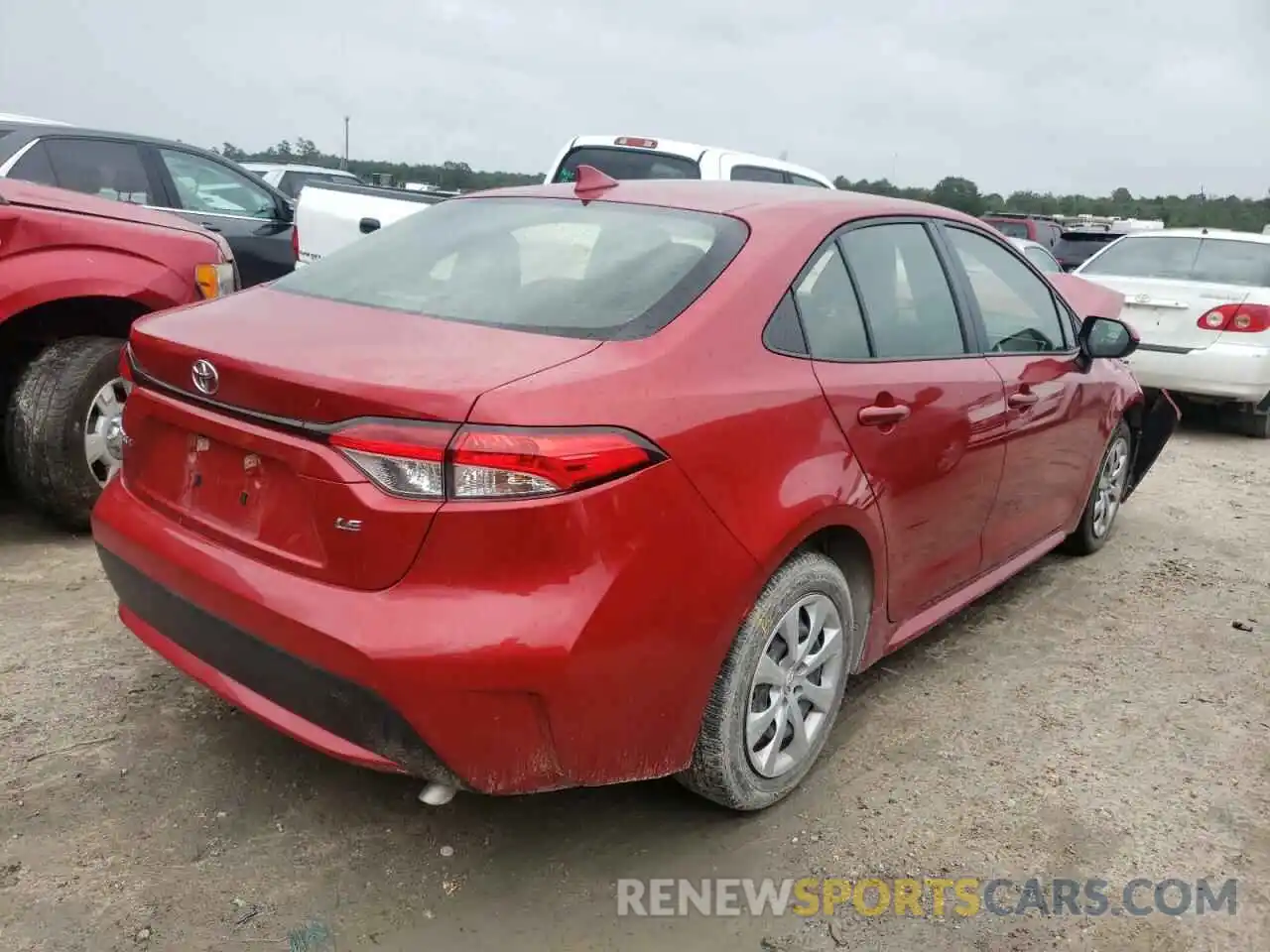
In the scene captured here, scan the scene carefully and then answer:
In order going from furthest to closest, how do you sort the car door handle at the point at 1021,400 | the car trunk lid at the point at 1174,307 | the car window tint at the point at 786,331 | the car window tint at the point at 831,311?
the car trunk lid at the point at 1174,307
the car door handle at the point at 1021,400
the car window tint at the point at 831,311
the car window tint at the point at 786,331

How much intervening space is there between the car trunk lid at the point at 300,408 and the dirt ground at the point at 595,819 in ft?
2.54

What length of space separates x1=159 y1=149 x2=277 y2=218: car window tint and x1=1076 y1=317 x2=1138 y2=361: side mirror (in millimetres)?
5734

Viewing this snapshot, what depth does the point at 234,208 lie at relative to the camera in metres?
7.54

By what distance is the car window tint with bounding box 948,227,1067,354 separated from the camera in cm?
365

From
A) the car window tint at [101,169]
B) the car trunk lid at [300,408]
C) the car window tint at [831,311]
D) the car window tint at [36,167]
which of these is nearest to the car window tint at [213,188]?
the car window tint at [101,169]

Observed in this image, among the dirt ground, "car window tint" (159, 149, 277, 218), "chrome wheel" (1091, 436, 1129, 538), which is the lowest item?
the dirt ground

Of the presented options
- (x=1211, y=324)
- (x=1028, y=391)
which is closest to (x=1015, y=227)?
(x=1211, y=324)

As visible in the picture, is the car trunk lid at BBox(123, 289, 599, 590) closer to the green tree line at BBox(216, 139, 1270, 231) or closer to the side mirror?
the side mirror

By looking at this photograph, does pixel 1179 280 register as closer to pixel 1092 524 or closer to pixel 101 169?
pixel 1092 524

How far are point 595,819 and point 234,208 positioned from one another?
6.24 metres

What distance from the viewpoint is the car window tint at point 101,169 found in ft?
20.1

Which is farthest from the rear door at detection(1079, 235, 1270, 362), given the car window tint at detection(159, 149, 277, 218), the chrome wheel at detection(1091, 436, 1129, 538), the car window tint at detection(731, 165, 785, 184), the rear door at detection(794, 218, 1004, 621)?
the car window tint at detection(159, 149, 277, 218)

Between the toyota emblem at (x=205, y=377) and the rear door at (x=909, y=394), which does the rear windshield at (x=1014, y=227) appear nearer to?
the rear door at (x=909, y=394)

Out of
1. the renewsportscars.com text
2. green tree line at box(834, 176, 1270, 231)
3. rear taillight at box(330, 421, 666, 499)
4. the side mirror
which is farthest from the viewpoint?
green tree line at box(834, 176, 1270, 231)
